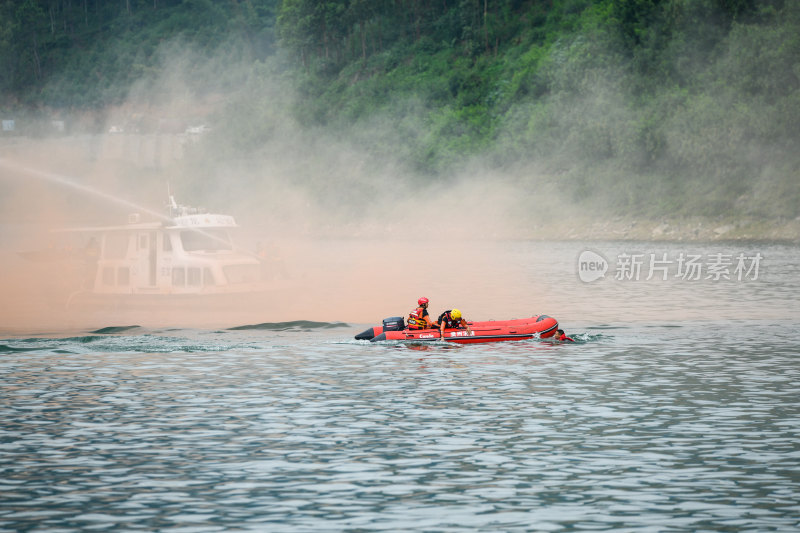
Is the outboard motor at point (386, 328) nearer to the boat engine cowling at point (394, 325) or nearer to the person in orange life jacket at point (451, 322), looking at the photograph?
the boat engine cowling at point (394, 325)

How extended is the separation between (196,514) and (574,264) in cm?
6901

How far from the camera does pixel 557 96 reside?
12669 centimetres

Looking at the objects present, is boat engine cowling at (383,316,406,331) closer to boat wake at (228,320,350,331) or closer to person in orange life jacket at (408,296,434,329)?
person in orange life jacket at (408,296,434,329)

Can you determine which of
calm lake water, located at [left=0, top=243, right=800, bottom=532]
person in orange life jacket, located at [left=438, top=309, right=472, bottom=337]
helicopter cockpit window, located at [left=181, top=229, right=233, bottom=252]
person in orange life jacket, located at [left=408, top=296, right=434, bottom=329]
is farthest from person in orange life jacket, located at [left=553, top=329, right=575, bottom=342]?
helicopter cockpit window, located at [left=181, top=229, right=233, bottom=252]

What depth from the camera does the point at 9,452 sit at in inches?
816

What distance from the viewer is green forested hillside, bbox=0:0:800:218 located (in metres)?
105

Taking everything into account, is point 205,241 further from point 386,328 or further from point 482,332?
point 482,332

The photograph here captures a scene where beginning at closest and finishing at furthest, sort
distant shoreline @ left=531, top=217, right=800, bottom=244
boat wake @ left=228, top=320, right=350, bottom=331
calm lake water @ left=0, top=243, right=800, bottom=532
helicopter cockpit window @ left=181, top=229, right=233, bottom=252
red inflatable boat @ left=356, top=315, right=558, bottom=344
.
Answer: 1. calm lake water @ left=0, top=243, right=800, bottom=532
2. red inflatable boat @ left=356, top=315, right=558, bottom=344
3. boat wake @ left=228, top=320, right=350, bottom=331
4. helicopter cockpit window @ left=181, top=229, right=233, bottom=252
5. distant shoreline @ left=531, top=217, right=800, bottom=244

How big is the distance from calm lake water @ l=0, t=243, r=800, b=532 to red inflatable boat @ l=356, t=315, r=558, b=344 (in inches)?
18.8

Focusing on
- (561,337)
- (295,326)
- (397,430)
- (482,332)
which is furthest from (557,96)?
(397,430)

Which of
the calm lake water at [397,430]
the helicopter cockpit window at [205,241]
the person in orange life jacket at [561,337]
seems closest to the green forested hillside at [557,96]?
the helicopter cockpit window at [205,241]

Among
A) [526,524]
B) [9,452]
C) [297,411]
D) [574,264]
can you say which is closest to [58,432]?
[9,452]

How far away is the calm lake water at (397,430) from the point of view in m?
16.5

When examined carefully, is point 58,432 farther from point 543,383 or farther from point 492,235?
point 492,235
